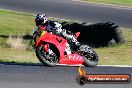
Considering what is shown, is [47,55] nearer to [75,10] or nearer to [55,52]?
[55,52]

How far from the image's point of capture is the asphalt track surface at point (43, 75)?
11078mm

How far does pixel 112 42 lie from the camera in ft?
72.4

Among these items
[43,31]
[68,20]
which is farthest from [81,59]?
[68,20]

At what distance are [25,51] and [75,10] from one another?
13014 mm

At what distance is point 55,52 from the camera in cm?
1393

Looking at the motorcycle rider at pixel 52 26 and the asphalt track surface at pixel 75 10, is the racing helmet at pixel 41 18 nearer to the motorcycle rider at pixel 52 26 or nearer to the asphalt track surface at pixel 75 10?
the motorcycle rider at pixel 52 26

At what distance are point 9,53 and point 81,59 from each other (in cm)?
516

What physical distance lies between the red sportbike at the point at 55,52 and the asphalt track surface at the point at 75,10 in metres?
14.7

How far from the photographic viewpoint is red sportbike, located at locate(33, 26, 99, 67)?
13.8 meters

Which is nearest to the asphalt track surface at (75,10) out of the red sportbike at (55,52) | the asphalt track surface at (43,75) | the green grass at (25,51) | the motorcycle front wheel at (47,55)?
the green grass at (25,51)

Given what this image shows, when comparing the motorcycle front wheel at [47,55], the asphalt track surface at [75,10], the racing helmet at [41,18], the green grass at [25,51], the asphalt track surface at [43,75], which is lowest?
the green grass at [25,51]

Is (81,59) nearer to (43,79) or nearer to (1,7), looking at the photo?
(43,79)

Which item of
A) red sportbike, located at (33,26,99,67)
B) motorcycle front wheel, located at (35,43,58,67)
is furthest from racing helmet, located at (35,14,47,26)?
motorcycle front wheel, located at (35,43,58,67)

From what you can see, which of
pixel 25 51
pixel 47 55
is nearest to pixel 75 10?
pixel 25 51
